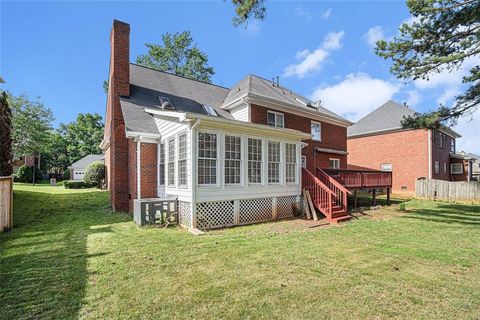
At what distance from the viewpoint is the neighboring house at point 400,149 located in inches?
837

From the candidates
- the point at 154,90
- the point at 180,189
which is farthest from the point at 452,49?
the point at 154,90

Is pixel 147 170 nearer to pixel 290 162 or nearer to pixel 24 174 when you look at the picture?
pixel 290 162

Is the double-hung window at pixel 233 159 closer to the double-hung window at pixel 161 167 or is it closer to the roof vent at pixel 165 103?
the double-hung window at pixel 161 167

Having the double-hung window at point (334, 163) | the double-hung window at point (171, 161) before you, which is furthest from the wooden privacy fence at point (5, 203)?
the double-hung window at point (334, 163)

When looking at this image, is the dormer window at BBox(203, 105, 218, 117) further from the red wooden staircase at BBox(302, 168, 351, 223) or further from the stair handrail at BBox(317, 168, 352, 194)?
the stair handrail at BBox(317, 168, 352, 194)

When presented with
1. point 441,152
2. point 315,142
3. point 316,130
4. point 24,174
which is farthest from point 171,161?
point 24,174

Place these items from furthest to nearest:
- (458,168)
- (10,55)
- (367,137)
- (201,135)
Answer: (458,168), (367,137), (10,55), (201,135)

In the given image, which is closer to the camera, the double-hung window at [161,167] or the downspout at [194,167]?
the downspout at [194,167]

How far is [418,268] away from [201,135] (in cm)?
671

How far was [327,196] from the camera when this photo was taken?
10.8m

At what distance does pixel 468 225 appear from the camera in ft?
31.4

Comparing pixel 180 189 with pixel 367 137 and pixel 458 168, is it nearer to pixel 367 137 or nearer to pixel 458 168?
pixel 367 137

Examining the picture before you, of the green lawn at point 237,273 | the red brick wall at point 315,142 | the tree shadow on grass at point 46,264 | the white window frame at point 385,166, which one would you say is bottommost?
the green lawn at point 237,273

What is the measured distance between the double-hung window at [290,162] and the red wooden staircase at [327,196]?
0.72m
